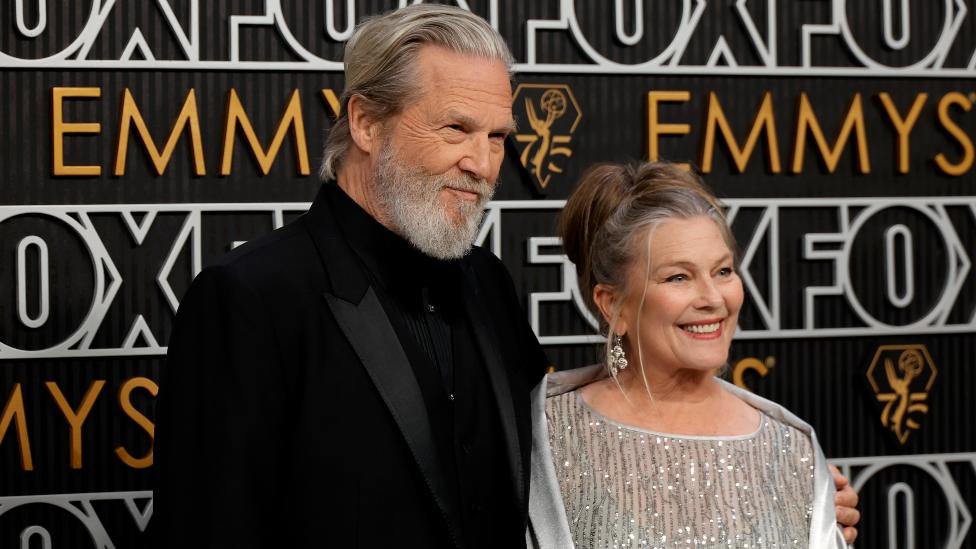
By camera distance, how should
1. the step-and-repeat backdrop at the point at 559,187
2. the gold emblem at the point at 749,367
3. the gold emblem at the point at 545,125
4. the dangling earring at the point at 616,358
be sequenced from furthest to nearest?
the gold emblem at the point at 749,367, the gold emblem at the point at 545,125, the step-and-repeat backdrop at the point at 559,187, the dangling earring at the point at 616,358

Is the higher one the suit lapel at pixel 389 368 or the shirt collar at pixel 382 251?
the shirt collar at pixel 382 251

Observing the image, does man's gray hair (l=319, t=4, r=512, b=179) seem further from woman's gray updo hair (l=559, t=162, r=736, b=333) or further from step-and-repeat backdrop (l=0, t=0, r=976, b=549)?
step-and-repeat backdrop (l=0, t=0, r=976, b=549)

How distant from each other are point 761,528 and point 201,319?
929mm

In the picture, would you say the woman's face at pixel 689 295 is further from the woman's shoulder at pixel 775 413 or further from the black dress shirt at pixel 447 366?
the black dress shirt at pixel 447 366

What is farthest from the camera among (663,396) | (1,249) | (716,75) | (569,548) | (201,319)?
(716,75)

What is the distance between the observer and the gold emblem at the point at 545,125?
286 cm

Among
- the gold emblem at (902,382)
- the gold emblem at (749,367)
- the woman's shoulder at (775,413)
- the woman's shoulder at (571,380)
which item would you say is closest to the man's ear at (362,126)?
the woman's shoulder at (571,380)

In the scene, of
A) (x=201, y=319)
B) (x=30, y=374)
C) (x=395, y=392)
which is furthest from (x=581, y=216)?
(x=30, y=374)

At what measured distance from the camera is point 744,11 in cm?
298

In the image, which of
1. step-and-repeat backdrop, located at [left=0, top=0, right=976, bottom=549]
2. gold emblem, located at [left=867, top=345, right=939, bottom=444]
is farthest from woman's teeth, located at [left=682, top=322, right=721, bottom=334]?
gold emblem, located at [left=867, top=345, right=939, bottom=444]

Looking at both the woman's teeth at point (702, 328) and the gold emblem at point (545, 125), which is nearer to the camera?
the woman's teeth at point (702, 328)

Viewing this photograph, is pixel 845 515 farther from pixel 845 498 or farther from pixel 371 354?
pixel 371 354

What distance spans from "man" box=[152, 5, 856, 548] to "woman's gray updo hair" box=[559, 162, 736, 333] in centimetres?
23

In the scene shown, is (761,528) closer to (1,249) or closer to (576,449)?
(576,449)
